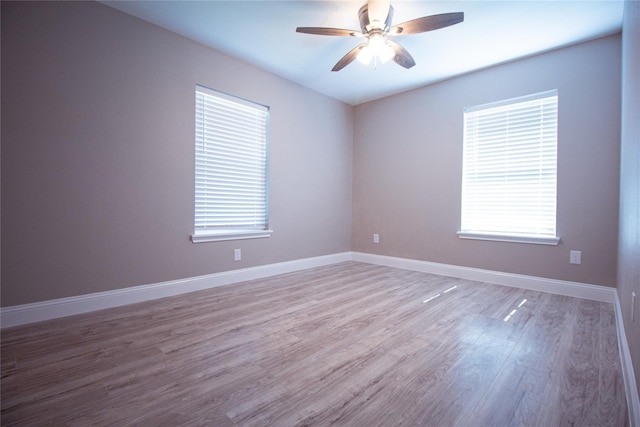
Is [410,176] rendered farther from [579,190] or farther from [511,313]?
[511,313]

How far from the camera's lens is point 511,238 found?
3.09 meters

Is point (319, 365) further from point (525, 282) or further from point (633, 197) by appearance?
A: point (525, 282)

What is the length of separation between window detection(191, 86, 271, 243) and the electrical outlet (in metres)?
3.15

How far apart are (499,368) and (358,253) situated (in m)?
3.06

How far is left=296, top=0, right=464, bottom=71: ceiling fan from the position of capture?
2.00 m

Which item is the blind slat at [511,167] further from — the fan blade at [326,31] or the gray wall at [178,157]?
the fan blade at [326,31]

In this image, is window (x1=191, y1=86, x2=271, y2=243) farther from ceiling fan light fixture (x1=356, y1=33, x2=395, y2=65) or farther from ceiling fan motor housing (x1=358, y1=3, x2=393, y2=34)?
ceiling fan motor housing (x1=358, y1=3, x2=393, y2=34)

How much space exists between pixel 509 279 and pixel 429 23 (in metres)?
2.68

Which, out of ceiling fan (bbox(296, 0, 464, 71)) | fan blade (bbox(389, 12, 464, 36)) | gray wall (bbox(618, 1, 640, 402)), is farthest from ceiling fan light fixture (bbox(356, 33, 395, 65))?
gray wall (bbox(618, 1, 640, 402))

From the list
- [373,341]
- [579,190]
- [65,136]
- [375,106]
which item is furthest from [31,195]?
[579,190]

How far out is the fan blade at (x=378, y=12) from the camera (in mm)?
2039

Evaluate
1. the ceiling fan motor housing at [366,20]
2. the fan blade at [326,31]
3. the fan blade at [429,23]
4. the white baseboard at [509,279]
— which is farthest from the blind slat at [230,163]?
the white baseboard at [509,279]

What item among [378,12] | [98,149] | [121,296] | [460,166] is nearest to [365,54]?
[378,12]

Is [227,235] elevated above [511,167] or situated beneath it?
situated beneath
